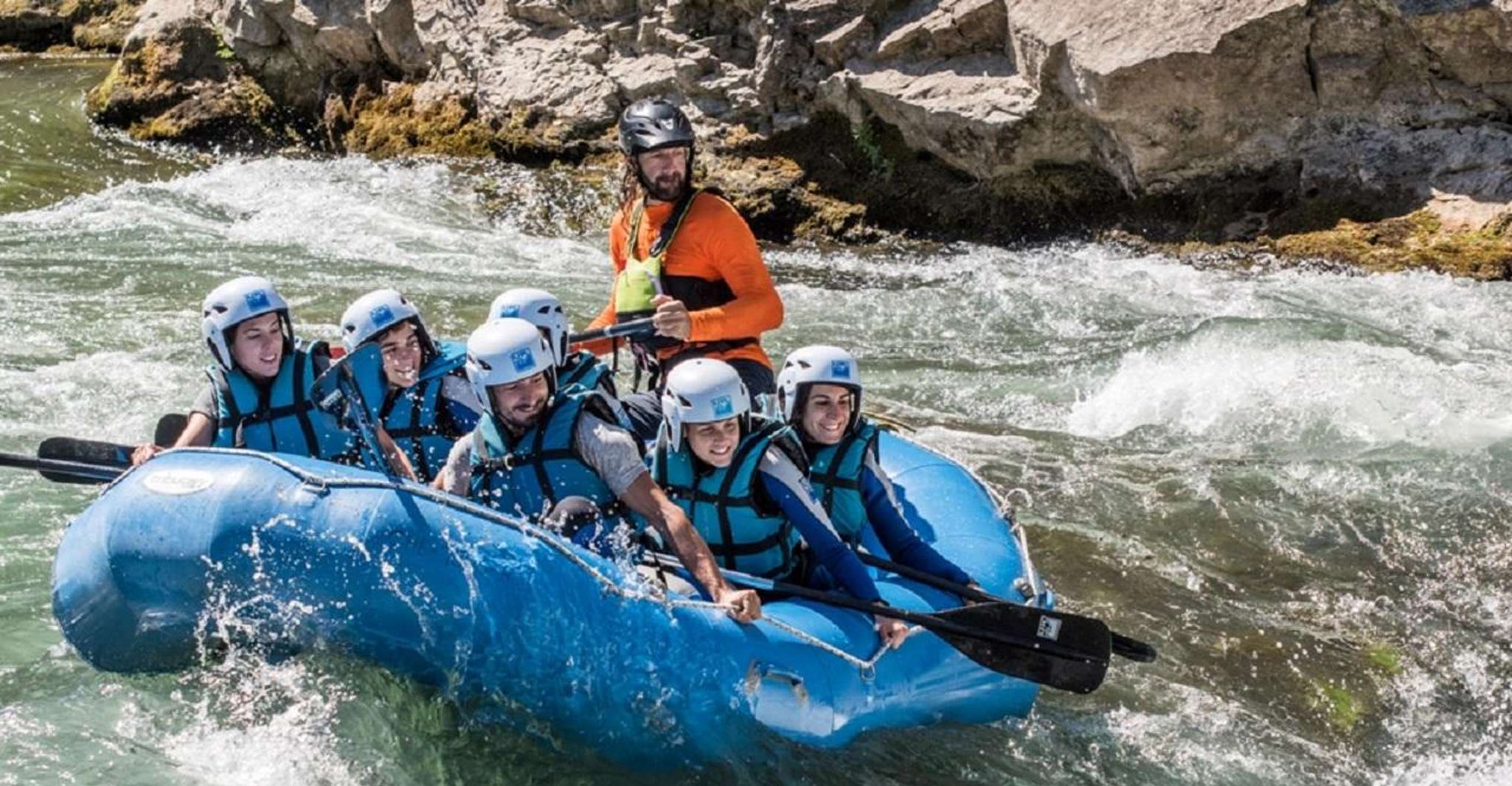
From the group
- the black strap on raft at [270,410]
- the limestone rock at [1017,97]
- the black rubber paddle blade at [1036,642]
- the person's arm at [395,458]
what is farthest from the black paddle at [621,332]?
the limestone rock at [1017,97]

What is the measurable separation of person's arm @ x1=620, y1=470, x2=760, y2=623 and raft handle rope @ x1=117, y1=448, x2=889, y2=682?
5cm

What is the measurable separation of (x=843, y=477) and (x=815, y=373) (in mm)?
382

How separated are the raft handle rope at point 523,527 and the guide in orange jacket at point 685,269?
119 cm

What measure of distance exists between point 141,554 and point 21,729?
758 mm

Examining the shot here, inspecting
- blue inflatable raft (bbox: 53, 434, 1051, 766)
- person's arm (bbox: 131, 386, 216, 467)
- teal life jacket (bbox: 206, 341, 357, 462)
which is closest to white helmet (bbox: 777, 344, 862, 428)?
blue inflatable raft (bbox: 53, 434, 1051, 766)

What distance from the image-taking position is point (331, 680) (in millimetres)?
4922

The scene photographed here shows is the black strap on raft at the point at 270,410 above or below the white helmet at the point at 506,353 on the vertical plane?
below

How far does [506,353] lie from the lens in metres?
4.82

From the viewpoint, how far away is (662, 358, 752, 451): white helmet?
486 cm

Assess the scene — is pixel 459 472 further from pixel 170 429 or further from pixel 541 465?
pixel 170 429

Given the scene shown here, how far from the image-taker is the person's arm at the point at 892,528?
5398 millimetres

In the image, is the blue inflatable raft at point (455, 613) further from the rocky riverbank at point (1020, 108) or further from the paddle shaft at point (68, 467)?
the rocky riverbank at point (1020, 108)

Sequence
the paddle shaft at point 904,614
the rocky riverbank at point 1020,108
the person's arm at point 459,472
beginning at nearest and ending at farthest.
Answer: the paddle shaft at point 904,614 < the person's arm at point 459,472 < the rocky riverbank at point 1020,108

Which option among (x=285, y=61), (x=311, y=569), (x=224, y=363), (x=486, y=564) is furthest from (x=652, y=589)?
(x=285, y=61)
